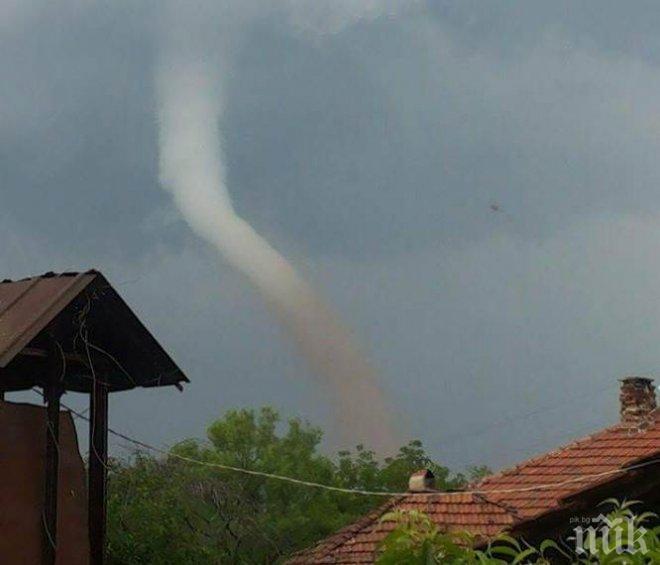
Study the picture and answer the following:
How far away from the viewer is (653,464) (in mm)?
13195

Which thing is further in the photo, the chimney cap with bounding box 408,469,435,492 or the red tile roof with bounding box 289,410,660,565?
the chimney cap with bounding box 408,469,435,492

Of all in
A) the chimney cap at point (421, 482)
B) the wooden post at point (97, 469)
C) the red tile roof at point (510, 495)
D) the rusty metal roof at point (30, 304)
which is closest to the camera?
the rusty metal roof at point (30, 304)

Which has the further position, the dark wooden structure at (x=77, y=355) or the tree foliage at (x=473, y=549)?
the dark wooden structure at (x=77, y=355)

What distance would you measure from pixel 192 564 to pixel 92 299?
11.1 m

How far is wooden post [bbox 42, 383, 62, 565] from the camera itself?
36.8 feet

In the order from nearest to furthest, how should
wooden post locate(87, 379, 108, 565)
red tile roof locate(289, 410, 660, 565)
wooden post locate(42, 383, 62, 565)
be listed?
wooden post locate(42, 383, 62, 565)
wooden post locate(87, 379, 108, 565)
red tile roof locate(289, 410, 660, 565)

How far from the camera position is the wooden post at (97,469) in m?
11.9

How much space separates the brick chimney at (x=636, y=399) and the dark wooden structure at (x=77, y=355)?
35.2 ft

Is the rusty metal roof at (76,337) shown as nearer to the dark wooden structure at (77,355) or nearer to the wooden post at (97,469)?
the dark wooden structure at (77,355)

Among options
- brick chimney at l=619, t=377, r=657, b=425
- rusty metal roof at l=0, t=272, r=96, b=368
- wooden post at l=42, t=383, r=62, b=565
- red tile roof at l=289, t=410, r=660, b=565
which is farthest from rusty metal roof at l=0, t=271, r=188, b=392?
brick chimney at l=619, t=377, r=657, b=425

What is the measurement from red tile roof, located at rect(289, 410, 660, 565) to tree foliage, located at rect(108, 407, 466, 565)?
6.80ft

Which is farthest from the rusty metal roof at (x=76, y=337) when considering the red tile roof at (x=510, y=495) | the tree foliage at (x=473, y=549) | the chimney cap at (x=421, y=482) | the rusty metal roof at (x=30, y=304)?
the chimney cap at (x=421, y=482)

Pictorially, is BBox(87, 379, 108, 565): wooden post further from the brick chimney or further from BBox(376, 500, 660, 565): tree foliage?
the brick chimney

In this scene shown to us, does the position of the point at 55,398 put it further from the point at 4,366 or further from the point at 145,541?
the point at 145,541
